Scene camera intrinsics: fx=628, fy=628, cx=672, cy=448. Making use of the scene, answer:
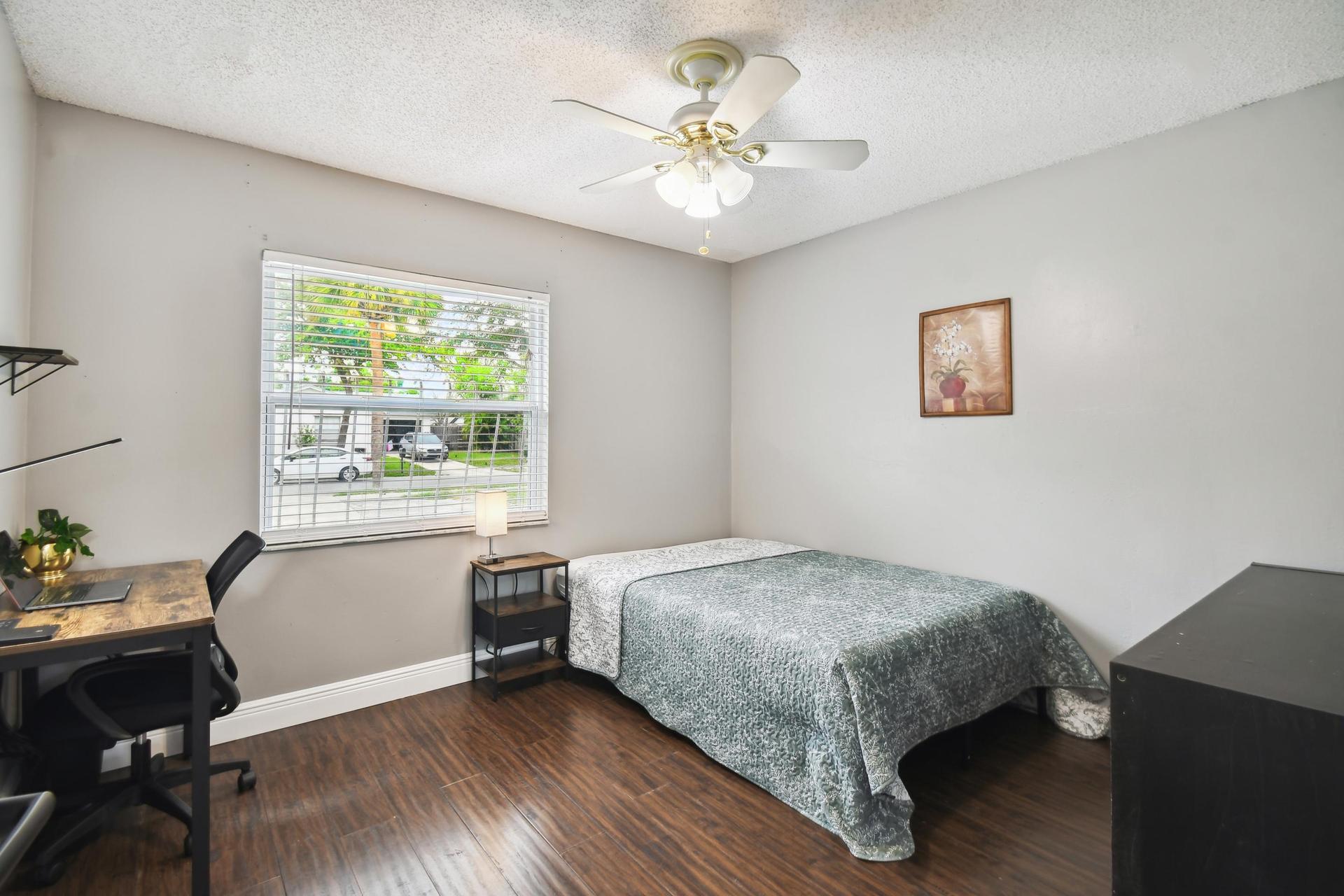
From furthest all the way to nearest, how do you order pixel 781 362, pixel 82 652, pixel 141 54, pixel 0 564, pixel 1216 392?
pixel 781 362
pixel 1216 392
pixel 141 54
pixel 0 564
pixel 82 652

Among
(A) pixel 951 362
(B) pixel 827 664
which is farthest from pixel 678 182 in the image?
(A) pixel 951 362

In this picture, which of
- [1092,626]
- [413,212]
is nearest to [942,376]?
[1092,626]

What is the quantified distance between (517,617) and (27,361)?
2.11 m

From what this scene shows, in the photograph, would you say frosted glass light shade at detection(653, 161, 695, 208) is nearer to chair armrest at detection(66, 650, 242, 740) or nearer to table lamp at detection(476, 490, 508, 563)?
table lamp at detection(476, 490, 508, 563)

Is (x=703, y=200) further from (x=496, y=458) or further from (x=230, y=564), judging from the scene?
(x=230, y=564)

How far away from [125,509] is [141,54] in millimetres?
1656

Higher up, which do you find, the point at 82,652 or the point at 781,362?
the point at 781,362

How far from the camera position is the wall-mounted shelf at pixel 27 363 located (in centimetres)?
189

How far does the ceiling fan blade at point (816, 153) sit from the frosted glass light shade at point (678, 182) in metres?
0.24

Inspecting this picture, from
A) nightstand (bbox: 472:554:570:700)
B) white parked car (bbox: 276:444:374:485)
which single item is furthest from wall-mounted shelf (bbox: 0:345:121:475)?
nightstand (bbox: 472:554:570:700)

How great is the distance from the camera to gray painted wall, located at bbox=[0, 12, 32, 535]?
1982mm

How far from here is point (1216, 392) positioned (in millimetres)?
2461

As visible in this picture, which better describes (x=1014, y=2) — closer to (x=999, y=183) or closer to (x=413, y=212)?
(x=999, y=183)

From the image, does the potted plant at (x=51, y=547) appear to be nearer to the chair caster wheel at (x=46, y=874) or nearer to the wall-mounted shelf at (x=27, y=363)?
the wall-mounted shelf at (x=27, y=363)
